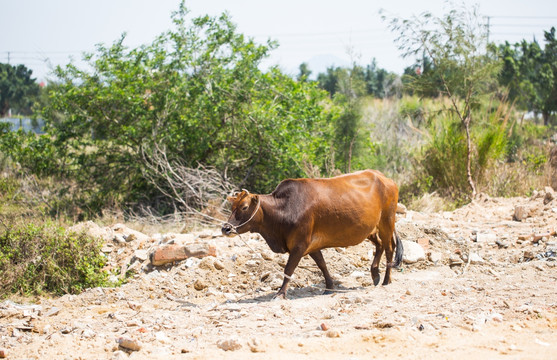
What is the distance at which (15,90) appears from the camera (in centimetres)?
4900

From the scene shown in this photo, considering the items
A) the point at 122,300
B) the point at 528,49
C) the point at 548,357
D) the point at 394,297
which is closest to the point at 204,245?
the point at 122,300

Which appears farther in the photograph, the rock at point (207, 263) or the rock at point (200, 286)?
the rock at point (207, 263)

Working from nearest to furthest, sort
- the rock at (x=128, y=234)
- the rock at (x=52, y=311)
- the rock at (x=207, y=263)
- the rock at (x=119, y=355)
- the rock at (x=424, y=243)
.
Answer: the rock at (x=119, y=355) < the rock at (x=52, y=311) < the rock at (x=207, y=263) < the rock at (x=424, y=243) < the rock at (x=128, y=234)

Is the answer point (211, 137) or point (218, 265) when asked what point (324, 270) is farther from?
point (211, 137)

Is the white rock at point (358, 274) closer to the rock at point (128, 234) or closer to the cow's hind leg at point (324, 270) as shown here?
the cow's hind leg at point (324, 270)

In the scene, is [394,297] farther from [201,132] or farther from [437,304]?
[201,132]

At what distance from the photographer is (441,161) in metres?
15.5

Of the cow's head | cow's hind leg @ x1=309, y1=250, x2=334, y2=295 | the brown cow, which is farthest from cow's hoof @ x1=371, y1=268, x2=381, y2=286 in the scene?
the cow's head

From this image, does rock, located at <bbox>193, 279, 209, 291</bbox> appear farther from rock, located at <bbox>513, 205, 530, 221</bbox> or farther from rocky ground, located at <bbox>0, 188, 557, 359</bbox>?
rock, located at <bbox>513, 205, 530, 221</bbox>

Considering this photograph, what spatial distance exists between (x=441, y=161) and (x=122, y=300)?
33.0 ft

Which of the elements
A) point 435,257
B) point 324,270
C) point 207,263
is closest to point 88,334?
point 207,263

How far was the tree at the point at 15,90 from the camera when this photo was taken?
1913 inches

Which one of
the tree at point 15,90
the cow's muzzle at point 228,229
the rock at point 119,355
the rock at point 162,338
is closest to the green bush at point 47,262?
the cow's muzzle at point 228,229

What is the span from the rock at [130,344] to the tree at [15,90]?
153ft
